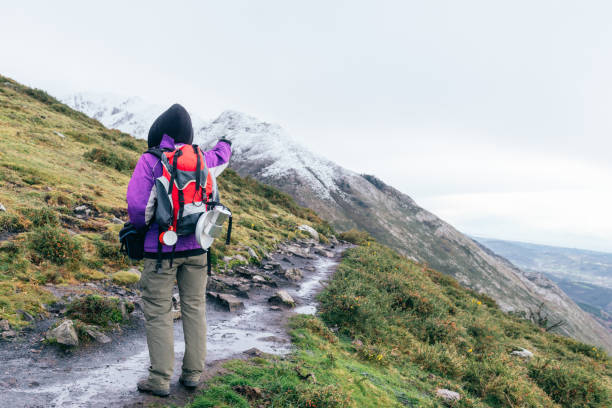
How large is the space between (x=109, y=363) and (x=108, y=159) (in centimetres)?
1813

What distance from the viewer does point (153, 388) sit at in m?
4.10

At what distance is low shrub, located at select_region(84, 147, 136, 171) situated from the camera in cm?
1942

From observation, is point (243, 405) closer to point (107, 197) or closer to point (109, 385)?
point (109, 385)

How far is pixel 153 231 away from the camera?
4125 millimetres

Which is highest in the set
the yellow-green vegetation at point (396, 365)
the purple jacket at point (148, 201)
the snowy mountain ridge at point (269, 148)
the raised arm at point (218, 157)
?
the snowy mountain ridge at point (269, 148)

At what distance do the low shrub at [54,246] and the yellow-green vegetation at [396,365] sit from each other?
5.37 metres

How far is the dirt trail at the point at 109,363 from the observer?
3.97 meters

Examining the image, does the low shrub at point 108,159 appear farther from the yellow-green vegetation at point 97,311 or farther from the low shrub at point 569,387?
the low shrub at point 569,387

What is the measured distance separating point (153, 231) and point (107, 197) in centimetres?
1164

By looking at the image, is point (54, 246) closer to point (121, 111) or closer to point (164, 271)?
point (164, 271)

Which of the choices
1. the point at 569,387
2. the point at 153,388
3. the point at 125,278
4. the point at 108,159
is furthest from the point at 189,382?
the point at 108,159

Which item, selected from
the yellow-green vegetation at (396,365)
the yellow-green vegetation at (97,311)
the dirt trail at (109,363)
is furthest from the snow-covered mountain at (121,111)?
the yellow-green vegetation at (97,311)

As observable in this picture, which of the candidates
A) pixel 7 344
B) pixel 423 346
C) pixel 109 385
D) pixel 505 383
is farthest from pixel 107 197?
pixel 505 383

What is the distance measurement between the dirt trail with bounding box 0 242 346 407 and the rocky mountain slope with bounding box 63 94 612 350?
5699 cm
